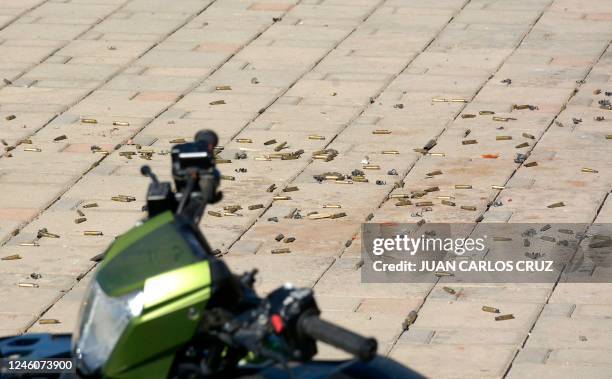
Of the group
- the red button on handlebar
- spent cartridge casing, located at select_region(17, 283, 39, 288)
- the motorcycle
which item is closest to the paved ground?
spent cartridge casing, located at select_region(17, 283, 39, 288)

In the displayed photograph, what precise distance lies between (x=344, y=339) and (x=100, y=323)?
2.53ft

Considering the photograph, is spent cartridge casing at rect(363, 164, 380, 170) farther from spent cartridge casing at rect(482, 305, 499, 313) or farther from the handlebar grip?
the handlebar grip

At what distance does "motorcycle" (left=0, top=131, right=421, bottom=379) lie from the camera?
363cm

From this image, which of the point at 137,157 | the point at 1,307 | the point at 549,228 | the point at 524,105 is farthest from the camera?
the point at 524,105

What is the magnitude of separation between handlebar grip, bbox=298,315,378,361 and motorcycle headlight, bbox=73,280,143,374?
0.51 metres

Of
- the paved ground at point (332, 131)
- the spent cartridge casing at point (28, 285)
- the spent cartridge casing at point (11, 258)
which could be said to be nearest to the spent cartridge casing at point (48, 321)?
the paved ground at point (332, 131)

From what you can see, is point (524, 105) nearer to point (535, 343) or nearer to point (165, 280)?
point (535, 343)

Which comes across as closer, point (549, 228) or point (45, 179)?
point (549, 228)

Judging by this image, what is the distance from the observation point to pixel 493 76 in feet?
41.3

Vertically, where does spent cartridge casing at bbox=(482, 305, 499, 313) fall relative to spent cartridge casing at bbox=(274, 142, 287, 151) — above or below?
above

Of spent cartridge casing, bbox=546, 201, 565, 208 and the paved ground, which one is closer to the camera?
the paved ground

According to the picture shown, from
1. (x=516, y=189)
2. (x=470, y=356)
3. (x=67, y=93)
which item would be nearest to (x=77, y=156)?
(x=67, y=93)

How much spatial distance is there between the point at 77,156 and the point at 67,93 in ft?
5.76

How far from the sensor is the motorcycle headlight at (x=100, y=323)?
3.70 meters
